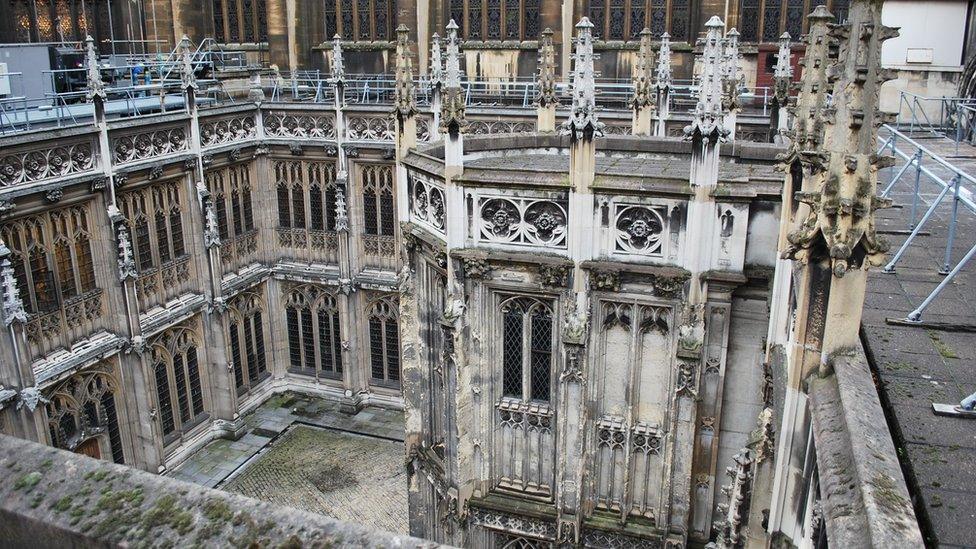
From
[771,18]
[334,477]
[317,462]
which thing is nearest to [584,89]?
[334,477]

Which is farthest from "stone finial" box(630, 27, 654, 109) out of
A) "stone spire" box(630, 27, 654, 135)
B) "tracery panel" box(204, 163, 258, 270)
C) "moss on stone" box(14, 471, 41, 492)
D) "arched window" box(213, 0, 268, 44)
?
"arched window" box(213, 0, 268, 44)

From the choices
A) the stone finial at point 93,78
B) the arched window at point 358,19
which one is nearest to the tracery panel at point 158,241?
the stone finial at point 93,78

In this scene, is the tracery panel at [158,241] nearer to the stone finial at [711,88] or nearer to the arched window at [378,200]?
→ the arched window at [378,200]

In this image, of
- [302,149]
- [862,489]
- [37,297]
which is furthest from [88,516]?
[302,149]

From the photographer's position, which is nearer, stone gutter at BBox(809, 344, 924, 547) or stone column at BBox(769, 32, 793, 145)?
stone gutter at BBox(809, 344, 924, 547)

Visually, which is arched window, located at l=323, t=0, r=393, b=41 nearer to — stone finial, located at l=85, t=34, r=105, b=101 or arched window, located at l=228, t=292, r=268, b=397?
arched window, located at l=228, t=292, r=268, b=397

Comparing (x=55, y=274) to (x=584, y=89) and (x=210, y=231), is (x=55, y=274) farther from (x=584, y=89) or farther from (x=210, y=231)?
(x=584, y=89)
